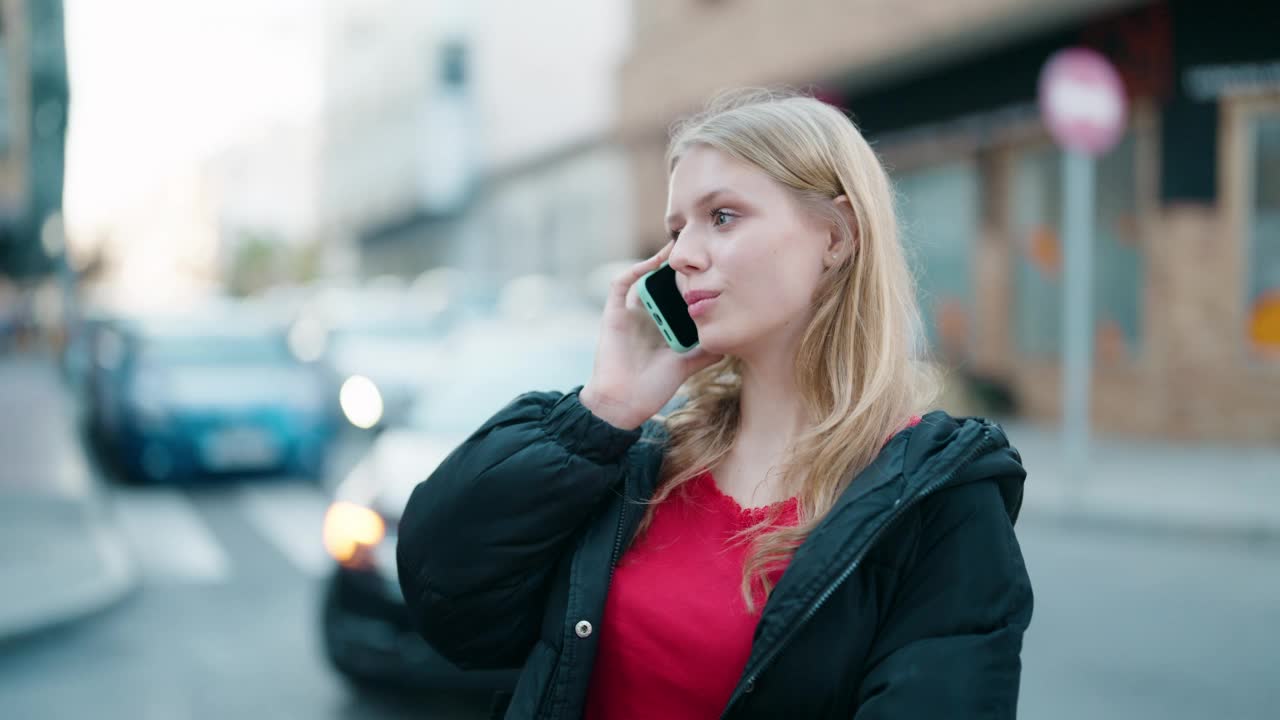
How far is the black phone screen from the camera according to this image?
2016 millimetres

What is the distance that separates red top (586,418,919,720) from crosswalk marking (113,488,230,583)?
6636mm

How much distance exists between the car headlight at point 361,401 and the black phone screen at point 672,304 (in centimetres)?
1229

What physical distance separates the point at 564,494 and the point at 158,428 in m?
10.7

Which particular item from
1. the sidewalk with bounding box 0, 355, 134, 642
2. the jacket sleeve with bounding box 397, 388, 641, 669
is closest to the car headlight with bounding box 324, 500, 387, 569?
the sidewalk with bounding box 0, 355, 134, 642

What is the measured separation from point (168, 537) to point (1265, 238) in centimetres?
1086

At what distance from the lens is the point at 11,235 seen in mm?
36438

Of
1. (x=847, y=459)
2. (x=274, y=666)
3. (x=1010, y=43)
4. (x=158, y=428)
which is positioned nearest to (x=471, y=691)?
(x=274, y=666)

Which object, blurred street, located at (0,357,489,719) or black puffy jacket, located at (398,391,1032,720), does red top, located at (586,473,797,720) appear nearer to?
black puffy jacket, located at (398,391,1032,720)

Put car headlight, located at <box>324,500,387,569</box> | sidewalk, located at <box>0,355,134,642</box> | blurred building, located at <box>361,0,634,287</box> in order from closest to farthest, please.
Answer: car headlight, located at <box>324,500,387,569</box>
sidewalk, located at <box>0,355,134,642</box>
blurred building, located at <box>361,0,634,287</box>

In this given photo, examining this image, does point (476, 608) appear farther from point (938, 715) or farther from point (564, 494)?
point (938, 715)

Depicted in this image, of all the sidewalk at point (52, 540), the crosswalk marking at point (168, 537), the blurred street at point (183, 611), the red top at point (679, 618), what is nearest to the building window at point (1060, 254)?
the blurred street at point (183, 611)

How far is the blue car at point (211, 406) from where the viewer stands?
11.7 meters

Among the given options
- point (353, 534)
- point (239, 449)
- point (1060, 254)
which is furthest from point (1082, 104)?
point (239, 449)

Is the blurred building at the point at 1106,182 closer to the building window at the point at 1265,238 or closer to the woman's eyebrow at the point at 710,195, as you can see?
the building window at the point at 1265,238
